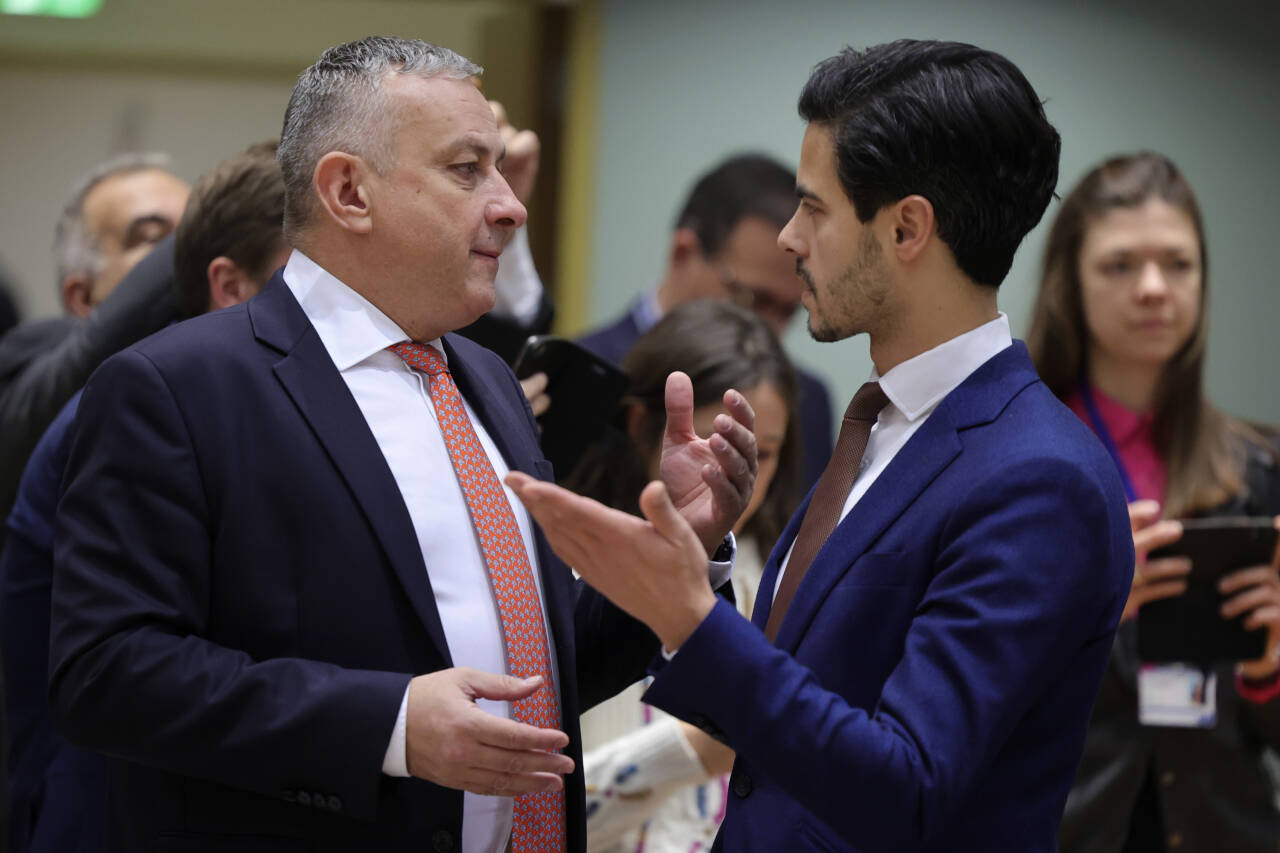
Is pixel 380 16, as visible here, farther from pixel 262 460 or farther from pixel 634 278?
pixel 262 460

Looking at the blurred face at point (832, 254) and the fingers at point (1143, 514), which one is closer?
the blurred face at point (832, 254)

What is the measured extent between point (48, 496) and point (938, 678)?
4.54 feet

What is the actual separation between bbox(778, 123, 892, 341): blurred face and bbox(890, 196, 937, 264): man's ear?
23mm

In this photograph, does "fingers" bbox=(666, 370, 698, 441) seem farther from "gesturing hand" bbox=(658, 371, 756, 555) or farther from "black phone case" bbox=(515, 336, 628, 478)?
"black phone case" bbox=(515, 336, 628, 478)

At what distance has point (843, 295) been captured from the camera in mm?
1526

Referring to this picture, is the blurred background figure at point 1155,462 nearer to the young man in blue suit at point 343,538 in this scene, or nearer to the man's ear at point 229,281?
the young man in blue suit at point 343,538

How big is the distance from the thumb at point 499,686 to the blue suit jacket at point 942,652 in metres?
0.13

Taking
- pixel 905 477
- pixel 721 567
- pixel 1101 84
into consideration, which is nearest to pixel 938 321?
pixel 905 477

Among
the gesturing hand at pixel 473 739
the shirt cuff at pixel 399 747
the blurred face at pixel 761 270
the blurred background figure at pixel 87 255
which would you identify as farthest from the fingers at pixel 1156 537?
the blurred background figure at pixel 87 255

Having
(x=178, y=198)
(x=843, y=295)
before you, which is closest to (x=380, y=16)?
(x=178, y=198)

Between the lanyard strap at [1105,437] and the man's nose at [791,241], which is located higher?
the man's nose at [791,241]

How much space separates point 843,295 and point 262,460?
2.17 ft

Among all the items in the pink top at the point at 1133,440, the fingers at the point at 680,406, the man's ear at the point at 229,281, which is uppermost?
the man's ear at the point at 229,281

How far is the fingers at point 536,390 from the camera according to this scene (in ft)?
7.73
